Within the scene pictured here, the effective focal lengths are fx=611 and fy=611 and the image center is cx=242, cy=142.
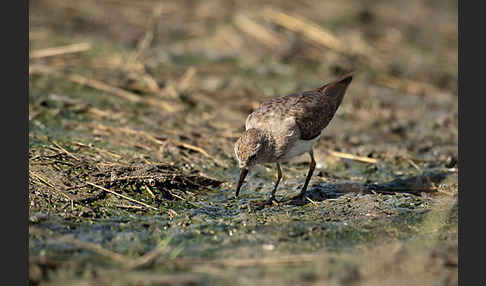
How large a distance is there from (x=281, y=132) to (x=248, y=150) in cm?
46

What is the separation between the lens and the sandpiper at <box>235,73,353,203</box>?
6160 millimetres

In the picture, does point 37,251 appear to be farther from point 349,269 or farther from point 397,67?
point 397,67

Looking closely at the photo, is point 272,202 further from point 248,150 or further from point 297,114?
point 297,114

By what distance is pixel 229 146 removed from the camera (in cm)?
770

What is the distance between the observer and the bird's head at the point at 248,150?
6102 millimetres

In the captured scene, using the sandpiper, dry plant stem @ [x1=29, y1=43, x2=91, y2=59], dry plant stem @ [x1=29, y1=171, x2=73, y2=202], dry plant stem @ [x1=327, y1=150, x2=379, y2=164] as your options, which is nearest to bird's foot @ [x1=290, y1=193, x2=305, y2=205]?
the sandpiper

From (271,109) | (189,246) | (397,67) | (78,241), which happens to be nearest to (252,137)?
(271,109)

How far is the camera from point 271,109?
21.5 ft

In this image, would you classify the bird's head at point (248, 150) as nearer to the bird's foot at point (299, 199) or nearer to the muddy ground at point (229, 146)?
the muddy ground at point (229, 146)

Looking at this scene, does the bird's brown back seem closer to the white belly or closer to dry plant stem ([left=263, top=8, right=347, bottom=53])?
the white belly

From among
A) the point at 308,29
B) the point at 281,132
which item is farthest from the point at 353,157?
the point at 308,29

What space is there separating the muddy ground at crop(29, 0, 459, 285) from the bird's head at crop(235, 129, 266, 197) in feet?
A: 1.17

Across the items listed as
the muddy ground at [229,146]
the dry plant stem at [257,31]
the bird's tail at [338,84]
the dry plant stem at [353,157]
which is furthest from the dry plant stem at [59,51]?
the dry plant stem at [353,157]

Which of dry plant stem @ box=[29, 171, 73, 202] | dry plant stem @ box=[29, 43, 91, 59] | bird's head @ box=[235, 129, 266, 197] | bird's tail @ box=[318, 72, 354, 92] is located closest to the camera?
dry plant stem @ box=[29, 171, 73, 202]
